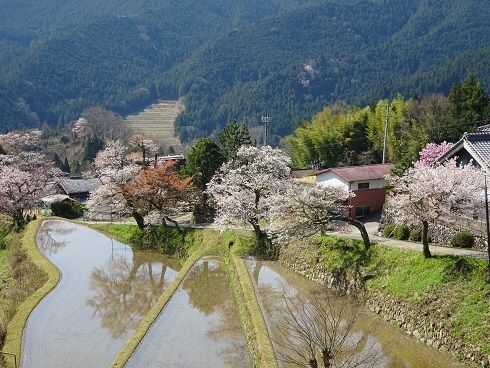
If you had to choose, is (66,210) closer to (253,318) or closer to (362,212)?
(362,212)

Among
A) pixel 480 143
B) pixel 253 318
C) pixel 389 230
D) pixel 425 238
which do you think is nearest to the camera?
pixel 253 318

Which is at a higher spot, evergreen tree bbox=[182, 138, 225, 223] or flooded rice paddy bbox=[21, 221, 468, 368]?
evergreen tree bbox=[182, 138, 225, 223]

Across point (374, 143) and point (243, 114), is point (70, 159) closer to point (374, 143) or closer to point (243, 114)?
point (374, 143)

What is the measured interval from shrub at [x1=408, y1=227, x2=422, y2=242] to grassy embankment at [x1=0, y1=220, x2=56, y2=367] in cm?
1822

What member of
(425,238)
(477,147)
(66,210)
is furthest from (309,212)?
(66,210)

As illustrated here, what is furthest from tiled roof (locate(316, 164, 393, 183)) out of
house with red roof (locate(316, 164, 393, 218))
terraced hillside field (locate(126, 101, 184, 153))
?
terraced hillside field (locate(126, 101, 184, 153))

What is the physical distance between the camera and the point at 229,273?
93.6ft

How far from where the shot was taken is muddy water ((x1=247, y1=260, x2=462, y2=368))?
57.7 feet

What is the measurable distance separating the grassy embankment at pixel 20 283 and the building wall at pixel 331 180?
17.9 meters

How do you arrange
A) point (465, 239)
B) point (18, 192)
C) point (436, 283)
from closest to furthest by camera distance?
point (436, 283)
point (465, 239)
point (18, 192)

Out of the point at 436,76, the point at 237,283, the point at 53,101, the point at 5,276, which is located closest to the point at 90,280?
the point at 5,276

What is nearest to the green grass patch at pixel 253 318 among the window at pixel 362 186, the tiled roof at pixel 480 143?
the window at pixel 362 186

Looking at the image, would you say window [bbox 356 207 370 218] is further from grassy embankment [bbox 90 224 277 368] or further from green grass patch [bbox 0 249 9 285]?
green grass patch [bbox 0 249 9 285]

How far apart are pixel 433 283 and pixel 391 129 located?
30.1 m
